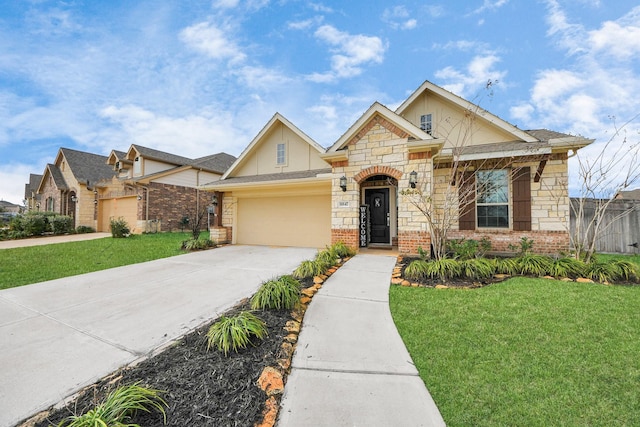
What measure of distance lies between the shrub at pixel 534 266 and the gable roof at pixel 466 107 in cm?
439

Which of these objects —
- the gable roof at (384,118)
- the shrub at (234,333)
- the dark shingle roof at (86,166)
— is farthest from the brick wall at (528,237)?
the dark shingle roof at (86,166)

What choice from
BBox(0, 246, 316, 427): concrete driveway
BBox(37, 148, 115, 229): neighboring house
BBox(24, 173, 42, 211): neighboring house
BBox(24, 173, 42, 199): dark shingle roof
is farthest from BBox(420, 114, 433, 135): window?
BBox(24, 173, 42, 199): dark shingle roof

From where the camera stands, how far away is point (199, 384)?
7.47 ft

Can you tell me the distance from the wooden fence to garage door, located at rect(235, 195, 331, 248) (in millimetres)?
9024

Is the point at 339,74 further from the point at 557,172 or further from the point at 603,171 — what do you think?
the point at 603,171

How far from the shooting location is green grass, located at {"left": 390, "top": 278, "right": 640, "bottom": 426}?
2.13m

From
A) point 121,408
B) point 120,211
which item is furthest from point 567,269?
point 120,211

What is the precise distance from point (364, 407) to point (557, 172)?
930cm

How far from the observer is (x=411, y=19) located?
29.0 feet

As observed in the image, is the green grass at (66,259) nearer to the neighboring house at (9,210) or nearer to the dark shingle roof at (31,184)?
the dark shingle roof at (31,184)

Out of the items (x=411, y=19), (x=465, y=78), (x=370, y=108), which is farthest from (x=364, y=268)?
(x=411, y=19)

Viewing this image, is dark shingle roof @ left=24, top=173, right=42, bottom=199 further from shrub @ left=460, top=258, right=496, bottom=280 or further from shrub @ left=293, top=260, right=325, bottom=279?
shrub @ left=460, top=258, right=496, bottom=280

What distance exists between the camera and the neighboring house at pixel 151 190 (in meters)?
16.2

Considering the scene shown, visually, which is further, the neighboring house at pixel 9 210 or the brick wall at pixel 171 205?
the neighboring house at pixel 9 210
